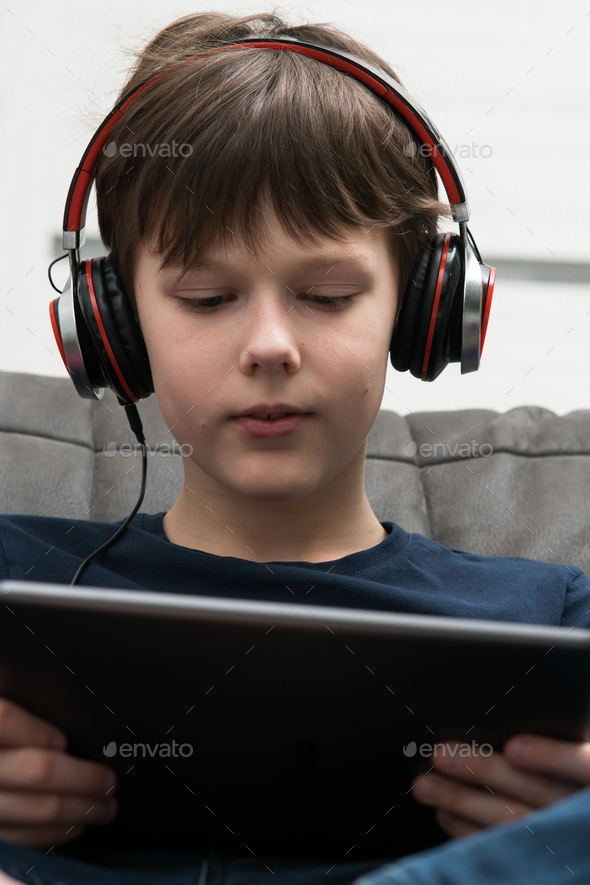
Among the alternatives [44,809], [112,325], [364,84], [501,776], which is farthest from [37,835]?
[364,84]

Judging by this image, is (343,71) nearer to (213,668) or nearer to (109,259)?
(109,259)

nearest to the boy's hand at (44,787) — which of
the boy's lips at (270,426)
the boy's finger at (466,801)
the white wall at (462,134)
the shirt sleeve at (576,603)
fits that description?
the boy's finger at (466,801)

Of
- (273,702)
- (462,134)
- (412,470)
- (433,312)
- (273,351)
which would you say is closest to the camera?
(273,702)

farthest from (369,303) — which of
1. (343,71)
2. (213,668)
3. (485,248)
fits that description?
(485,248)

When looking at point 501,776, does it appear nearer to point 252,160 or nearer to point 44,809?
point 44,809

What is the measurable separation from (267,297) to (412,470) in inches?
24.4

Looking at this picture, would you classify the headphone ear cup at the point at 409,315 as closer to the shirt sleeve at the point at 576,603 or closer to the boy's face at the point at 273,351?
A: the boy's face at the point at 273,351

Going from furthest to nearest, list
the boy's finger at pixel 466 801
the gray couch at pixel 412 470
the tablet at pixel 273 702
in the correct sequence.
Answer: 1. the gray couch at pixel 412 470
2. the boy's finger at pixel 466 801
3. the tablet at pixel 273 702

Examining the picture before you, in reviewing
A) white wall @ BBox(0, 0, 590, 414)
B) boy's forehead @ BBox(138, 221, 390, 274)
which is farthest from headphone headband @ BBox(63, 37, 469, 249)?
white wall @ BBox(0, 0, 590, 414)

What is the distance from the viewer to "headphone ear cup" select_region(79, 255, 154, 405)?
79 cm

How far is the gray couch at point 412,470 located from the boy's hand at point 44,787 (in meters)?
0.58

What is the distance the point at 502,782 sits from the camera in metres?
0.51

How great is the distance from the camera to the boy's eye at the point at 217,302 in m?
0.74

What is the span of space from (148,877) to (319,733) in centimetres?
16
